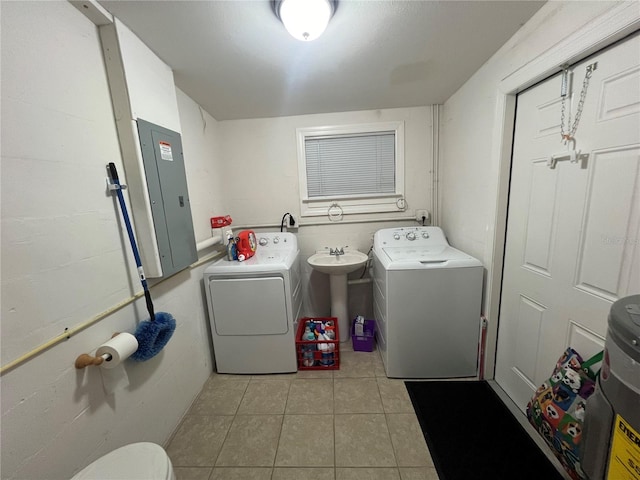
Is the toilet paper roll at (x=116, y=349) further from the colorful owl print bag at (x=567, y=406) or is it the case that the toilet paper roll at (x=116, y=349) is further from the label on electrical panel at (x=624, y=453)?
the colorful owl print bag at (x=567, y=406)

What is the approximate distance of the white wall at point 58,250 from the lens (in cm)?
75

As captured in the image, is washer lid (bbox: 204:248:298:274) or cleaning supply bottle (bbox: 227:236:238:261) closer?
washer lid (bbox: 204:248:298:274)

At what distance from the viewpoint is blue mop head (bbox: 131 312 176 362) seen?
115 centimetres

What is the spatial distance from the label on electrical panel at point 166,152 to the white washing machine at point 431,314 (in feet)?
5.13

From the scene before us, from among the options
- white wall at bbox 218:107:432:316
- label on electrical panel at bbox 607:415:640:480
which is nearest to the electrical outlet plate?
white wall at bbox 218:107:432:316

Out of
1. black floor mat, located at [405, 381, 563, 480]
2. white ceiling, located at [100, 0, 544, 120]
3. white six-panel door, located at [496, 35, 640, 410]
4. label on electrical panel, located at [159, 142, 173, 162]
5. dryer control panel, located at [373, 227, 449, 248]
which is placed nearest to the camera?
white six-panel door, located at [496, 35, 640, 410]

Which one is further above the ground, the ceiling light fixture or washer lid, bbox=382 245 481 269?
the ceiling light fixture

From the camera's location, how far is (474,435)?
137 cm

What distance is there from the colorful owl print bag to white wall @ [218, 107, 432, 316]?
63.1 inches

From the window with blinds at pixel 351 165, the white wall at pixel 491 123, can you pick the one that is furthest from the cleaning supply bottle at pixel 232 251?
the white wall at pixel 491 123

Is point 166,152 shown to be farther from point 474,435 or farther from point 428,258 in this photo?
point 474,435

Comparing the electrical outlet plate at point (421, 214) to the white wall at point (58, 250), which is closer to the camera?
the white wall at point (58, 250)

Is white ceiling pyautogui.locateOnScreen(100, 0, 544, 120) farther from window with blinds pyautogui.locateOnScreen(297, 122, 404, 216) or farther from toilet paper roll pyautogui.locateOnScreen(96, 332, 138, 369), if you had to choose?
toilet paper roll pyautogui.locateOnScreen(96, 332, 138, 369)

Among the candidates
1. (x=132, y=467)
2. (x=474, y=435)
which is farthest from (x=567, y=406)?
(x=132, y=467)
